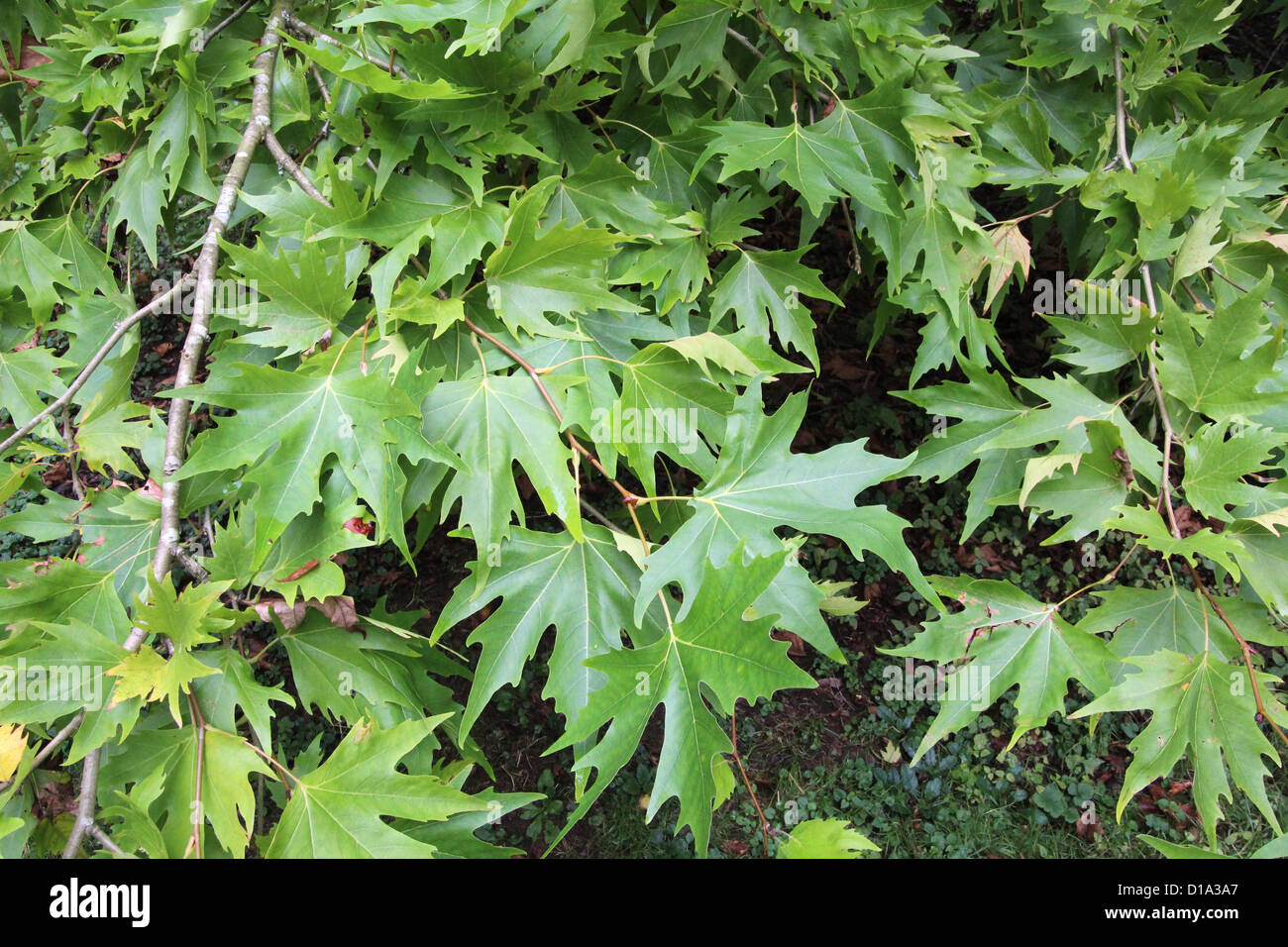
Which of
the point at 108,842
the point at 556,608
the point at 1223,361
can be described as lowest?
the point at 108,842

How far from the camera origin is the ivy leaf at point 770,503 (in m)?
1.62

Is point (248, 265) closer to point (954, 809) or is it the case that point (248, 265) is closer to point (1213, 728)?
point (1213, 728)

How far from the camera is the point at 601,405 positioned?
1757 mm

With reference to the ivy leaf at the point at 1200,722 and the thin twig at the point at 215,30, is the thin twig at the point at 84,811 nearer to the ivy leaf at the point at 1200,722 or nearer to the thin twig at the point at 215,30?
the thin twig at the point at 215,30

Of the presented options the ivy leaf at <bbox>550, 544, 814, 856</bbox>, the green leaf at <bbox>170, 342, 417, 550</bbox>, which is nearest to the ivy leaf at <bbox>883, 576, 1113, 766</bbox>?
the ivy leaf at <bbox>550, 544, 814, 856</bbox>

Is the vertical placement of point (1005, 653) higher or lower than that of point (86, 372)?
lower

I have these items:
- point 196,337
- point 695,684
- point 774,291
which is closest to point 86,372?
point 196,337

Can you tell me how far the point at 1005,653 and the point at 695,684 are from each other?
2.85 feet

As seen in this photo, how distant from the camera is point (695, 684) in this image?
59.0 inches

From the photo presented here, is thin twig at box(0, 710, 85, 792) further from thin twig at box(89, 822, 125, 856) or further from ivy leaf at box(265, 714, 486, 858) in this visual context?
ivy leaf at box(265, 714, 486, 858)

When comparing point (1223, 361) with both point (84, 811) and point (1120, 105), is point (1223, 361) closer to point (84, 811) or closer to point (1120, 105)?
point (1120, 105)

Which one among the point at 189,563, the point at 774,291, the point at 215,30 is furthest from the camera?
the point at 774,291

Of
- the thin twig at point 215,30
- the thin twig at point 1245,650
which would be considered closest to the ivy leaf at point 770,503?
the thin twig at point 1245,650

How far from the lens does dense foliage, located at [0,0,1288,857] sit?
1570mm
